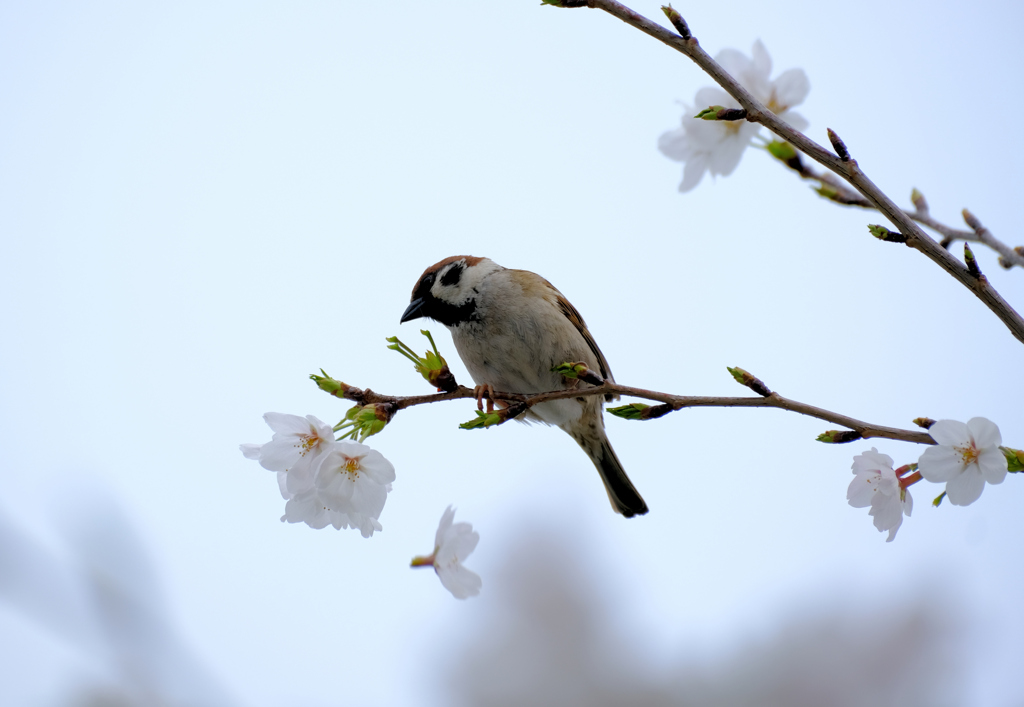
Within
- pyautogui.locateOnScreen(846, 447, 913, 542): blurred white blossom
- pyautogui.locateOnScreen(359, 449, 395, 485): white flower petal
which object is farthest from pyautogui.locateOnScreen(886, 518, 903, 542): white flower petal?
pyautogui.locateOnScreen(359, 449, 395, 485): white flower petal

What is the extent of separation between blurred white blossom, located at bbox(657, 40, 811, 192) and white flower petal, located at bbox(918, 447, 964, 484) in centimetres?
77

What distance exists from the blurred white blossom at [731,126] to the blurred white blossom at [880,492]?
678 mm

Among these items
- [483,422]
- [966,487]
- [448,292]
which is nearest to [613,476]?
[448,292]

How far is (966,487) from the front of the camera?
Answer: 45.1 inches

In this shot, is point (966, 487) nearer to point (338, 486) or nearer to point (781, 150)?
point (781, 150)

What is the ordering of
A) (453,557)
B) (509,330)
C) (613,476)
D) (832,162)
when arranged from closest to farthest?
(832,162), (453,557), (509,330), (613,476)

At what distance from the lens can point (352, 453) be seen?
4.65 feet

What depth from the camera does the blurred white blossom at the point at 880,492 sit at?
4.36ft

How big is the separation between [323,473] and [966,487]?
102cm

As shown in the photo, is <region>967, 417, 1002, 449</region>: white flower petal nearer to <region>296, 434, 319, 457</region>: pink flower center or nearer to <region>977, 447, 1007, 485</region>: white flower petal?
<region>977, 447, 1007, 485</region>: white flower petal

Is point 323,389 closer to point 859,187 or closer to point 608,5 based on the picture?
point 608,5

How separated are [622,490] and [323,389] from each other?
1939 millimetres

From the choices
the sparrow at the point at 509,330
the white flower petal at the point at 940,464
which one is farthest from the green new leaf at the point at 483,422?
the sparrow at the point at 509,330

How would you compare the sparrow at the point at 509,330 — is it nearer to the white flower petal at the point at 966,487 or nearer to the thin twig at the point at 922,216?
the thin twig at the point at 922,216
